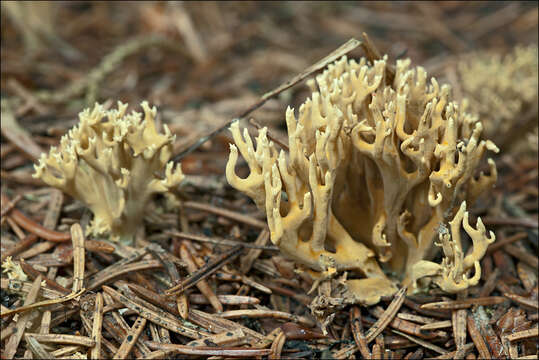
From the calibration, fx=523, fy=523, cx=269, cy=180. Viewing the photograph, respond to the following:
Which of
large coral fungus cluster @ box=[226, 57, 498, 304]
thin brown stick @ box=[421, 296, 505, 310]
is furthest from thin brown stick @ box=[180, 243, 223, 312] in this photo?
thin brown stick @ box=[421, 296, 505, 310]

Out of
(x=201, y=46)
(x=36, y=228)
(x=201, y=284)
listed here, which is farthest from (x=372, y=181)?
(x=201, y=46)

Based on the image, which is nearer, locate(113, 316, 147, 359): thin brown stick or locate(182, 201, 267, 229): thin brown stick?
locate(113, 316, 147, 359): thin brown stick

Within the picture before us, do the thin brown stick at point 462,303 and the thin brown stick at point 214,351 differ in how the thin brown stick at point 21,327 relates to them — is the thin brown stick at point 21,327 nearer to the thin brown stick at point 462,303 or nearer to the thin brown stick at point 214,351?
the thin brown stick at point 214,351

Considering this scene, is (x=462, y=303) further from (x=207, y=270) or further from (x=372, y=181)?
(x=207, y=270)

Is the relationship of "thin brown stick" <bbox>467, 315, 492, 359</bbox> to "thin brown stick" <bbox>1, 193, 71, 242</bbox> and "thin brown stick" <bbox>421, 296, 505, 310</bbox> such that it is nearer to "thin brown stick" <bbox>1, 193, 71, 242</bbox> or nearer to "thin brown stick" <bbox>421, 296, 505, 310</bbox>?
"thin brown stick" <bbox>421, 296, 505, 310</bbox>

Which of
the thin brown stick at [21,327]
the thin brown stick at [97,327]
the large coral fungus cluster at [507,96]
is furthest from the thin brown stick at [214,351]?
the large coral fungus cluster at [507,96]
